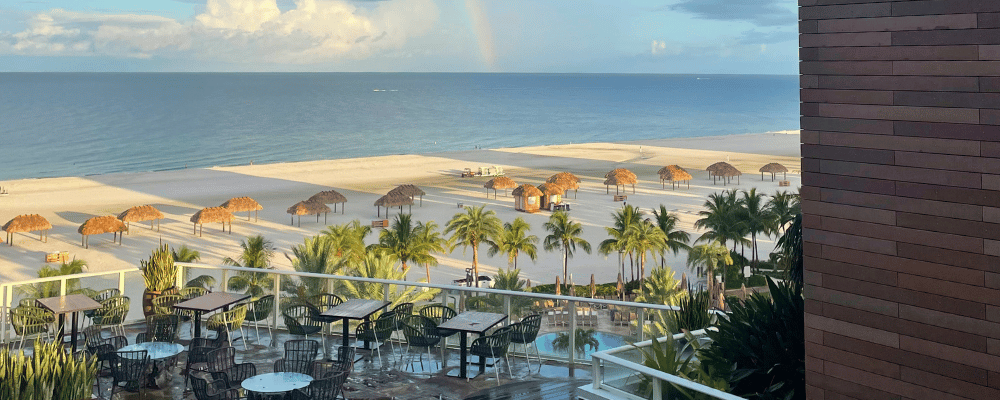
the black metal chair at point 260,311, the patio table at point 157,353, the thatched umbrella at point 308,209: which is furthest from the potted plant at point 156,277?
the thatched umbrella at point 308,209

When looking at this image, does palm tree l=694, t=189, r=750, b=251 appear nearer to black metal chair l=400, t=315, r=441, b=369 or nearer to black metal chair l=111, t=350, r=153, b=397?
black metal chair l=400, t=315, r=441, b=369

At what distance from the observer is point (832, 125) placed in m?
5.41

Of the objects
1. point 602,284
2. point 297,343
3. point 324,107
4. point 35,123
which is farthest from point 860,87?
point 324,107

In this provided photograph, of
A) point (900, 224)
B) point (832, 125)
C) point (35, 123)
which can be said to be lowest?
point (900, 224)

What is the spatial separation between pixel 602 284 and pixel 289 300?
796 inches

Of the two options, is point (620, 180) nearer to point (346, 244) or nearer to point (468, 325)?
point (346, 244)

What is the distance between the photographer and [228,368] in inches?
338

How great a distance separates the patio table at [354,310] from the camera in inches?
390

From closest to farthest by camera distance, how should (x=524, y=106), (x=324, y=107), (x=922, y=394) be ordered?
(x=922, y=394) → (x=324, y=107) → (x=524, y=106)

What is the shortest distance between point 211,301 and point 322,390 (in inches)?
131

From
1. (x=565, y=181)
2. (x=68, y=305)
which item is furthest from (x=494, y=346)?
(x=565, y=181)

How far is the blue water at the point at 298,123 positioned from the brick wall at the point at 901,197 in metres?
70.7

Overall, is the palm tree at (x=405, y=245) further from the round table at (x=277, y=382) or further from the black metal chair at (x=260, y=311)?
the round table at (x=277, y=382)

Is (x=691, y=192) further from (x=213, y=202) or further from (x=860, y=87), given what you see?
(x=860, y=87)
